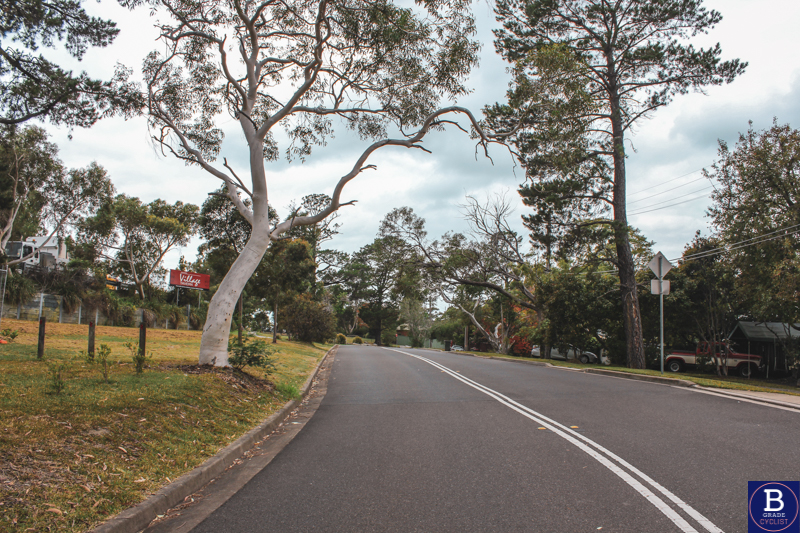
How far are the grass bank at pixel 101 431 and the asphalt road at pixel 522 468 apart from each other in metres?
0.84

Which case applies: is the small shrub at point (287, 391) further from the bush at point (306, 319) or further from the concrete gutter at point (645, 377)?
the bush at point (306, 319)

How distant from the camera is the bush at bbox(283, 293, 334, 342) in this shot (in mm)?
31984

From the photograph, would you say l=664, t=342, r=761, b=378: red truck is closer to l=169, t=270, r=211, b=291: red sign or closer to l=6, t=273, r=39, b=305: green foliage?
l=169, t=270, r=211, b=291: red sign

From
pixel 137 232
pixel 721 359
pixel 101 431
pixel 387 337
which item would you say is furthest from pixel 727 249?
pixel 387 337

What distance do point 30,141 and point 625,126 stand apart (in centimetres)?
2989

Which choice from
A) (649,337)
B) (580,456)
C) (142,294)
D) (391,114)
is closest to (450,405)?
(580,456)

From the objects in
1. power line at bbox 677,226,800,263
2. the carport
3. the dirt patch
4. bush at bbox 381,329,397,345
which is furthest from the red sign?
bush at bbox 381,329,397,345

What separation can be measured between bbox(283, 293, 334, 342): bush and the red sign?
842cm

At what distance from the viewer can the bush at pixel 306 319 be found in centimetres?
3198

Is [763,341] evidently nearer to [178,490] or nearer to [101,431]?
[178,490]

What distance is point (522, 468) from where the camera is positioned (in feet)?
16.8

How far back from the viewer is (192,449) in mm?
5480

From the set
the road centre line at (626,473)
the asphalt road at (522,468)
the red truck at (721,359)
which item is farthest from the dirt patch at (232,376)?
the red truck at (721,359)

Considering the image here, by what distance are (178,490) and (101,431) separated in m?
1.48
